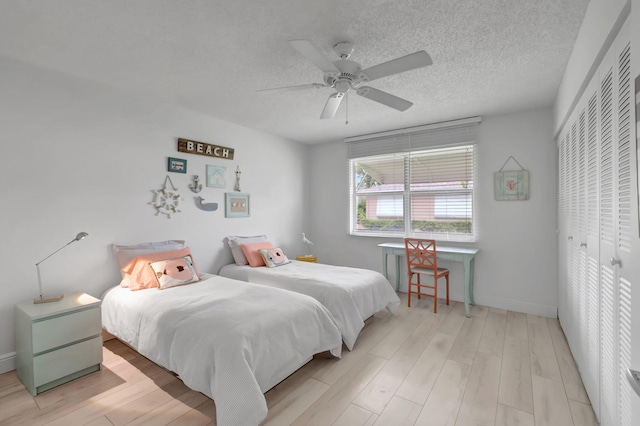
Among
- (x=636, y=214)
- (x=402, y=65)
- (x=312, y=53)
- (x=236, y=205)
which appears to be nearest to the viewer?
(x=636, y=214)

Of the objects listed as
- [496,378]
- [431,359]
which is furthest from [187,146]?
[496,378]

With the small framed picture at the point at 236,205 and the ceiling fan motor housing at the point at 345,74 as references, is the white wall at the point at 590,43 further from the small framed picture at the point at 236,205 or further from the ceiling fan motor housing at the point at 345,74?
the small framed picture at the point at 236,205

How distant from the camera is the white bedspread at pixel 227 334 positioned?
5.50 feet

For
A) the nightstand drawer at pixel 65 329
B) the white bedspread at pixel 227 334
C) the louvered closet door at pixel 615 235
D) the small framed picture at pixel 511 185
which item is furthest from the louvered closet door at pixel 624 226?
the nightstand drawer at pixel 65 329

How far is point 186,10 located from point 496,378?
3247 millimetres

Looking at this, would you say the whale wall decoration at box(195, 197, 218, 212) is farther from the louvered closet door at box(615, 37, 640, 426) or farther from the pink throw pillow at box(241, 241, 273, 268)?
the louvered closet door at box(615, 37, 640, 426)

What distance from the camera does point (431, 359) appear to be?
97.7 inches

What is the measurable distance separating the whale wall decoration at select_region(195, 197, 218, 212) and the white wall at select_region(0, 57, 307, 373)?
0.21 feet

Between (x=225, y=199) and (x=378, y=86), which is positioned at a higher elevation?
(x=378, y=86)

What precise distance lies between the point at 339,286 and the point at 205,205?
200 centimetres

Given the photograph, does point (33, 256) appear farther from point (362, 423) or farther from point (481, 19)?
point (481, 19)

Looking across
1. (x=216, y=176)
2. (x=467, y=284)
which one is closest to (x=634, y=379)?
(x=467, y=284)

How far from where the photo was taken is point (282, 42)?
2.09 metres

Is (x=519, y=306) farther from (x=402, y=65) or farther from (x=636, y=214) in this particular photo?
(x=402, y=65)
